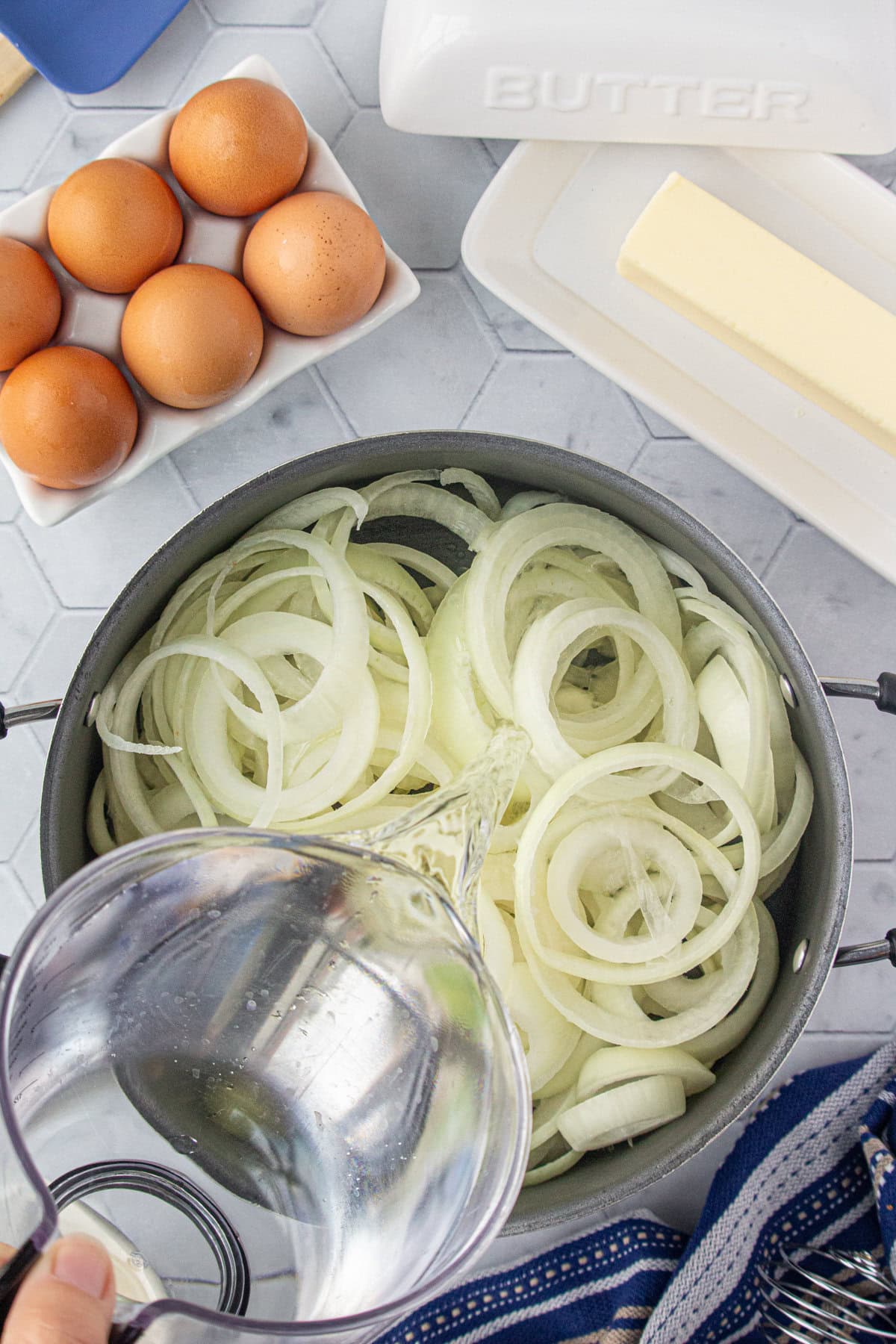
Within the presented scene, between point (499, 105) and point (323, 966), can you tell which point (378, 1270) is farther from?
point (499, 105)

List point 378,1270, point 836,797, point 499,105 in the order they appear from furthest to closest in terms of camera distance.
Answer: point 499,105 → point 836,797 → point 378,1270

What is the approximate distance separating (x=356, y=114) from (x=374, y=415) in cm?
26

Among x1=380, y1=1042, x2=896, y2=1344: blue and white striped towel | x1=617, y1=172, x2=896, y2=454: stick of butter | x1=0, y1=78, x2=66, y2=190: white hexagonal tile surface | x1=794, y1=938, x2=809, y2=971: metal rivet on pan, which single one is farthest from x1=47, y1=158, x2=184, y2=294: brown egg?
x1=380, y1=1042, x2=896, y2=1344: blue and white striped towel

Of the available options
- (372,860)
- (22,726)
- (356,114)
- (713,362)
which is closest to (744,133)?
(713,362)

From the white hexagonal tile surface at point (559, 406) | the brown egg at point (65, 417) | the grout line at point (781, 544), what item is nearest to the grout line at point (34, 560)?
the brown egg at point (65, 417)

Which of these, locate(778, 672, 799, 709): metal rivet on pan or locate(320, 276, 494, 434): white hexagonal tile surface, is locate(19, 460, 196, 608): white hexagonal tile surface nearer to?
locate(320, 276, 494, 434): white hexagonal tile surface

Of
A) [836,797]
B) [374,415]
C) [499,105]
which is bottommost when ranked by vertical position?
[836,797]

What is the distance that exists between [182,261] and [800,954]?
2.32 ft

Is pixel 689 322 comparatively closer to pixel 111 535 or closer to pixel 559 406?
pixel 559 406

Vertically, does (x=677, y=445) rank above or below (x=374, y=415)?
below

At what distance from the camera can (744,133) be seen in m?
0.87

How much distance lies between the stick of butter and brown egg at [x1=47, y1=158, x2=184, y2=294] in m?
0.36

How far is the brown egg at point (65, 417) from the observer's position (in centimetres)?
77

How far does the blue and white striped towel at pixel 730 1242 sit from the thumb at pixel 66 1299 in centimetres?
54
